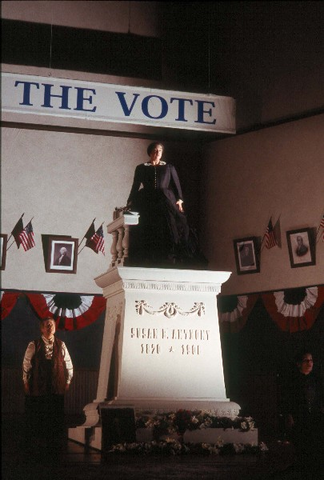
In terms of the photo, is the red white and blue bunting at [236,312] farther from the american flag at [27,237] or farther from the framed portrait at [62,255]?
the american flag at [27,237]

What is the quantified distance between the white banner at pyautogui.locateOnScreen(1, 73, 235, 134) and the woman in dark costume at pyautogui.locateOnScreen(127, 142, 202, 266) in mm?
1437

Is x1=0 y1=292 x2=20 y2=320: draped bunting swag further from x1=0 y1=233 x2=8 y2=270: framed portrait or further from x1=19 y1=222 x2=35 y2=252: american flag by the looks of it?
x1=19 y1=222 x2=35 y2=252: american flag

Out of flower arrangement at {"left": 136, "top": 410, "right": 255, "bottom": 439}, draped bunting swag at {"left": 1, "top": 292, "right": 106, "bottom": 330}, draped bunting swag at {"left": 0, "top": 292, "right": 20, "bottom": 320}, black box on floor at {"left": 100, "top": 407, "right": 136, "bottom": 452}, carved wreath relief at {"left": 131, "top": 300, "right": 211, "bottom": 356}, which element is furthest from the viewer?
draped bunting swag at {"left": 1, "top": 292, "right": 106, "bottom": 330}

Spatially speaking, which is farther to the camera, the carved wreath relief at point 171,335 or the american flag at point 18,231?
the american flag at point 18,231

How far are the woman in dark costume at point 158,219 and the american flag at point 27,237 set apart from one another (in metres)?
4.75

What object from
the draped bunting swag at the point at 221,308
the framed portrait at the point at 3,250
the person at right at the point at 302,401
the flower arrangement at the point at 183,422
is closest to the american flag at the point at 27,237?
the framed portrait at the point at 3,250

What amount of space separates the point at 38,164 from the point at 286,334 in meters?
4.93

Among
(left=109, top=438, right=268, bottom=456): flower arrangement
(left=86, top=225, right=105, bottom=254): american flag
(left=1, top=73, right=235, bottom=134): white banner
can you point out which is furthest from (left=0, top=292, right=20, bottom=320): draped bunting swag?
(left=109, top=438, right=268, bottom=456): flower arrangement

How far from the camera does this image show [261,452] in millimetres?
6262

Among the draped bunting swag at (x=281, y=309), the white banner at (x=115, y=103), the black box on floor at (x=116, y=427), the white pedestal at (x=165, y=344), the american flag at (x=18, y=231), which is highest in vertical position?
the white banner at (x=115, y=103)

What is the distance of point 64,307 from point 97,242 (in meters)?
1.24

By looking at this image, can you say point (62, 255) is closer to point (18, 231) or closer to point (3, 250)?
point (18, 231)

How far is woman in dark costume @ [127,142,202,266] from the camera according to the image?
23.8 ft

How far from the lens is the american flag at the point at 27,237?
12180 mm
